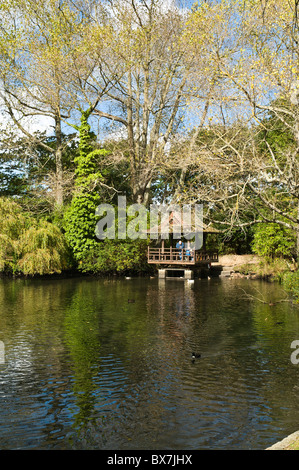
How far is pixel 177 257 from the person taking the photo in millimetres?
30203

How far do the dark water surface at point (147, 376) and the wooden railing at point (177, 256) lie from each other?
35.7ft

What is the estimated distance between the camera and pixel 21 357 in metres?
10.6

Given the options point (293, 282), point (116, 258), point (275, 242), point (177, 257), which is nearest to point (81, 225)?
point (116, 258)

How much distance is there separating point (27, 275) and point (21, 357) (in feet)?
60.6

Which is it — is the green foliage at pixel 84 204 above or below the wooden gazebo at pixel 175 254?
above

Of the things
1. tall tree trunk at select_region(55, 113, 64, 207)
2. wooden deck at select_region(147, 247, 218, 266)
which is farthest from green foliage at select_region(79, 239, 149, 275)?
tall tree trunk at select_region(55, 113, 64, 207)

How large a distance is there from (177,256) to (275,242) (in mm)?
6128

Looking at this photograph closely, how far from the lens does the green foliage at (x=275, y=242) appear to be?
28.3 metres

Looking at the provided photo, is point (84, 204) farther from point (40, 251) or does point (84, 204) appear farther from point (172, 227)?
point (172, 227)

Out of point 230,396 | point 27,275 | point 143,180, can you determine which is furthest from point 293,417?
point 143,180

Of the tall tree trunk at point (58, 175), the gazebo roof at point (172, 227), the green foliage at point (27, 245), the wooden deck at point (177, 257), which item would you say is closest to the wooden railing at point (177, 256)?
the wooden deck at point (177, 257)

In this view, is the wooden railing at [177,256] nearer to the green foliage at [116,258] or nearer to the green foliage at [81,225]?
the green foliage at [116,258]

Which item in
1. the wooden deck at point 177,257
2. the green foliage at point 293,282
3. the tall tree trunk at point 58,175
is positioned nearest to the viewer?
the green foliage at point 293,282

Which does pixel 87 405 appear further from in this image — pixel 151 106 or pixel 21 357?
pixel 151 106
